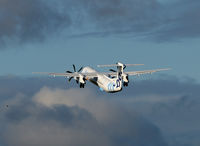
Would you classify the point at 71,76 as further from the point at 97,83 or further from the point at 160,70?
the point at 160,70

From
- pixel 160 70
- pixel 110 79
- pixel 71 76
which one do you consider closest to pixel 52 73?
pixel 71 76

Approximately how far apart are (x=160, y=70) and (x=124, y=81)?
43.2 feet

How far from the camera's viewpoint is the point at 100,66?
448 ft

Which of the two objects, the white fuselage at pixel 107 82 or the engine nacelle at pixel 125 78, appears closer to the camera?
the white fuselage at pixel 107 82

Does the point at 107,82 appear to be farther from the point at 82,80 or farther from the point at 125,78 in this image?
the point at 82,80

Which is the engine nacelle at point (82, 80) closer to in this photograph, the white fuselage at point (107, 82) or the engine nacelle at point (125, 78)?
the white fuselage at point (107, 82)

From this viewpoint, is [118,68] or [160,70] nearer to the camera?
[118,68]

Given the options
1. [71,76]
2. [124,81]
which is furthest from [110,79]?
[71,76]

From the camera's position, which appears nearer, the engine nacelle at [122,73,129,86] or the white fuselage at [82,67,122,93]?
the white fuselage at [82,67,122,93]

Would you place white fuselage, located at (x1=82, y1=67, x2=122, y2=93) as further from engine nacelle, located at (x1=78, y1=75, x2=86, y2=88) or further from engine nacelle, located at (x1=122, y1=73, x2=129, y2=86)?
engine nacelle, located at (x1=78, y1=75, x2=86, y2=88)

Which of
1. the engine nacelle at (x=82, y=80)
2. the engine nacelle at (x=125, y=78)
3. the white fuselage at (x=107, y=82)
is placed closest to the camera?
the white fuselage at (x=107, y=82)

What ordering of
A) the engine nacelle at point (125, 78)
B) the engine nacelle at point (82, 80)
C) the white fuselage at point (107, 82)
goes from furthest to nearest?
1. the engine nacelle at point (82, 80)
2. the engine nacelle at point (125, 78)
3. the white fuselage at point (107, 82)

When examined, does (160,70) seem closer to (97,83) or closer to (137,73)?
(137,73)

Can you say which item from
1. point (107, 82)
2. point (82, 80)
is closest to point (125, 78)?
point (107, 82)
